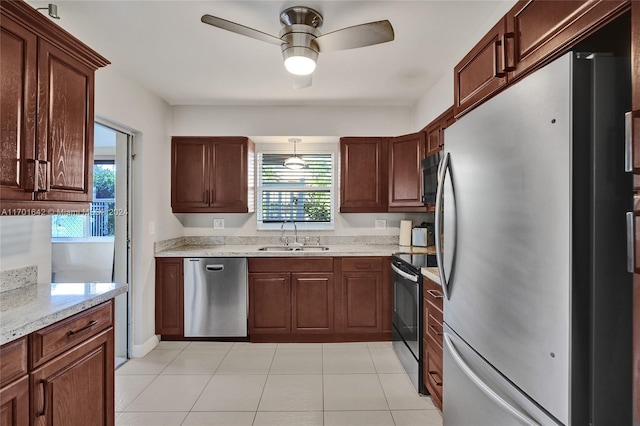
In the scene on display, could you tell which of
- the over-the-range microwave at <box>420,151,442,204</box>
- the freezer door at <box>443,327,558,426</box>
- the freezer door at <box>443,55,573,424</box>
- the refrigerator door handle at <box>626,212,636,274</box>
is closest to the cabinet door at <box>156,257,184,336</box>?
the over-the-range microwave at <box>420,151,442,204</box>

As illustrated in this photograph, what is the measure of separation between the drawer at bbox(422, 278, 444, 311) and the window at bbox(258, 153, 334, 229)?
1.94 m

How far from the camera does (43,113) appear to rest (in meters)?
1.58

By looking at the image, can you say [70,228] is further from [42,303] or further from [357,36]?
[357,36]

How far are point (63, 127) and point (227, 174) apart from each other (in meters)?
2.06

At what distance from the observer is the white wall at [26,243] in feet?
5.73

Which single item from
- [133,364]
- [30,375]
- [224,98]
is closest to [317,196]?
[224,98]

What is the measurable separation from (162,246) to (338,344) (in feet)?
6.86

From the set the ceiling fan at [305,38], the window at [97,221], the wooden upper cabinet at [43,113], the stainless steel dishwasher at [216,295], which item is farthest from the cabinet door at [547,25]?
the window at [97,221]

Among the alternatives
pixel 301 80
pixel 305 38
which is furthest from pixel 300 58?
pixel 301 80

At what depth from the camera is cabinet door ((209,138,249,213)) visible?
12.3 ft

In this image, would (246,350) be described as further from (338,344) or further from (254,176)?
(254,176)

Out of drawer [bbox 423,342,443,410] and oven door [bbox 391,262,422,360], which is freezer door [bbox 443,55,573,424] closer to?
drawer [bbox 423,342,443,410]

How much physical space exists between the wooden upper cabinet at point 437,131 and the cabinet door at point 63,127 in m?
2.45

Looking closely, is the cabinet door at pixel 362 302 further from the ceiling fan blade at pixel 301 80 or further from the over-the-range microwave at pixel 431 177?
the ceiling fan blade at pixel 301 80
